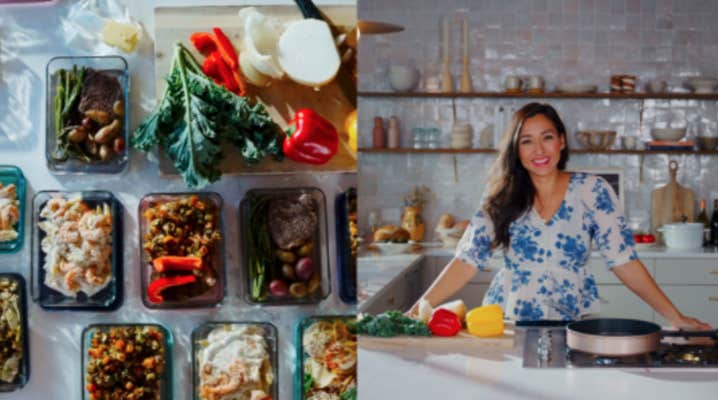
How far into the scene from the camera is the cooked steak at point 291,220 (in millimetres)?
1305

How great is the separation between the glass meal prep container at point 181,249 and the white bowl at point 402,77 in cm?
204

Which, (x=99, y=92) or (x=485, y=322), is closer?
(x=99, y=92)

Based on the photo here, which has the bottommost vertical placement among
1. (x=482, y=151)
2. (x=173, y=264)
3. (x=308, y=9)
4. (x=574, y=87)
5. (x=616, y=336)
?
(x=616, y=336)

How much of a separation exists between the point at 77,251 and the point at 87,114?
20 centimetres

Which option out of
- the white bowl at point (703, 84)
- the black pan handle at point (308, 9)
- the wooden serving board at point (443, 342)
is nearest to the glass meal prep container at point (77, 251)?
the black pan handle at point (308, 9)

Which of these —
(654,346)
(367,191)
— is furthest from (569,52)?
(654,346)

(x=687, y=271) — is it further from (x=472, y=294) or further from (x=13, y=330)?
(x=13, y=330)

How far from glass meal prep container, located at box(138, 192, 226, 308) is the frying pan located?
0.99 metres

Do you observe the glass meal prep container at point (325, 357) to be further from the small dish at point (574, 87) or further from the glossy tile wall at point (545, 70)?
the small dish at point (574, 87)

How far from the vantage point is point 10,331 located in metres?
1.30

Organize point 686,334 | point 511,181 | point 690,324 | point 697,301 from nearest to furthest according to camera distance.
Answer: point 686,334
point 690,324
point 511,181
point 697,301

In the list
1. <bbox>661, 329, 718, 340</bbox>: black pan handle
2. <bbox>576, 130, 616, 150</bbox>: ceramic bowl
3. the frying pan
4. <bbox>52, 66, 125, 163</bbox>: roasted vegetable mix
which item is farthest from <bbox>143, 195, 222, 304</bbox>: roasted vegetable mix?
<bbox>576, 130, 616, 150</bbox>: ceramic bowl

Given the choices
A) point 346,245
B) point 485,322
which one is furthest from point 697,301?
point 346,245

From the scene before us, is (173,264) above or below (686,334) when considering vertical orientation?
above
